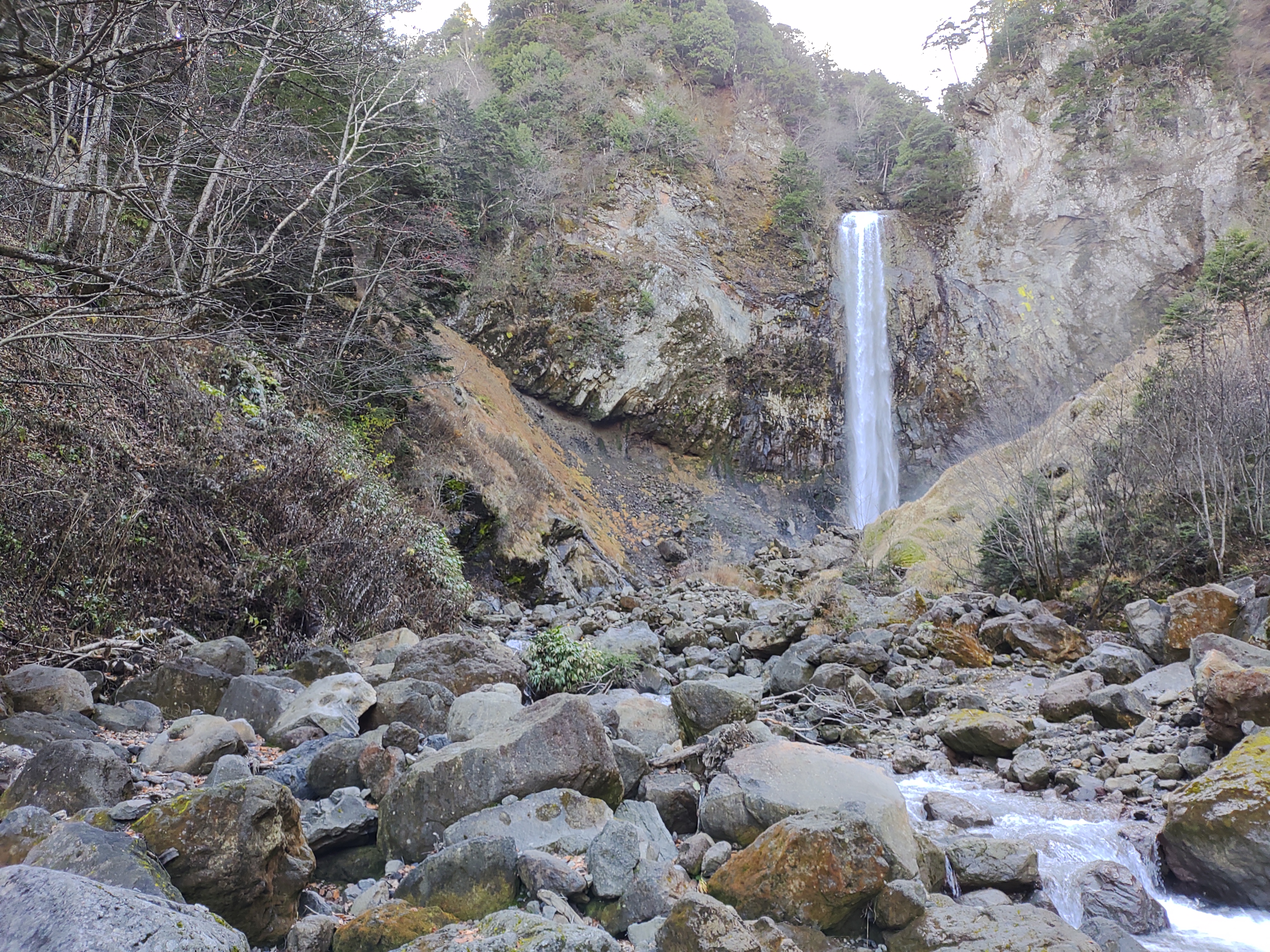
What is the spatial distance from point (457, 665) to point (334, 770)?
2.13 meters

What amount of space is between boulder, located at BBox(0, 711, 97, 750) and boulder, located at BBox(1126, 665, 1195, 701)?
8.15 metres

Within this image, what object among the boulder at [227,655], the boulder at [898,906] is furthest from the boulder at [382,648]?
the boulder at [898,906]

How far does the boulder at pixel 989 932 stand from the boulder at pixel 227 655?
185 inches

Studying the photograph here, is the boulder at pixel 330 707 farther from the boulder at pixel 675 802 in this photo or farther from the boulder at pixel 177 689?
the boulder at pixel 675 802

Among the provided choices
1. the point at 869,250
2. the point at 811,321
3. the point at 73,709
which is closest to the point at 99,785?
the point at 73,709

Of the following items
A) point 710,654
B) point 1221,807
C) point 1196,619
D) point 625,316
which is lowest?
point 710,654

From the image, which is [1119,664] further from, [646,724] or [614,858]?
[614,858]

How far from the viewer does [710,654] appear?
9.02 meters

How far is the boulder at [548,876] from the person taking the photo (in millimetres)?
2574

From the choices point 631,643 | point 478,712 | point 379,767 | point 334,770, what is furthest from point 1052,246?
point 334,770

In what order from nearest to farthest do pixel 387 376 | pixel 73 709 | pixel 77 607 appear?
1. pixel 73 709
2. pixel 77 607
3. pixel 387 376

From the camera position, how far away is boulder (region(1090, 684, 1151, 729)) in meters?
5.76

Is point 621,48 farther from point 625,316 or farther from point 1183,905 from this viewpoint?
point 1183,905

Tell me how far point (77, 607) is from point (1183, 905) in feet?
24.6
